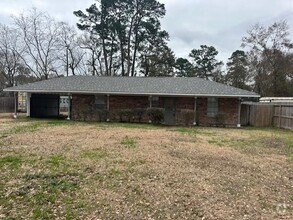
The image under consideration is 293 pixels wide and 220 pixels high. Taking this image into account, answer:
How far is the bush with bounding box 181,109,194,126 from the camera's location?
18.8m

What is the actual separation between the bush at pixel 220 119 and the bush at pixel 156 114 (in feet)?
12.7

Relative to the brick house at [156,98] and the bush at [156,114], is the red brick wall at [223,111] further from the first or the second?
the bush at [156,114]

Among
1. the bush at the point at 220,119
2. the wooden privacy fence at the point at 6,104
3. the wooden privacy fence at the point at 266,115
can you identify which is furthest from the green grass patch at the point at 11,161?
the wooden privacy fence at the point at 6,104

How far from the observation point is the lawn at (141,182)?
4.45 meters

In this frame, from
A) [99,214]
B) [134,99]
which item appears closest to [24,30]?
[134,99]

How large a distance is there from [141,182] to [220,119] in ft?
47.1

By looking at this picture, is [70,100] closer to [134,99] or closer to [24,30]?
[134,99]

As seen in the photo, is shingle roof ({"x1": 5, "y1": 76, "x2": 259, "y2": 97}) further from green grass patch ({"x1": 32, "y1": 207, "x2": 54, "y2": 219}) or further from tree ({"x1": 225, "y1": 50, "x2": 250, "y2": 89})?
tree ({"x1": 225, "y1": 50, "x2": 250, "y2": 89})

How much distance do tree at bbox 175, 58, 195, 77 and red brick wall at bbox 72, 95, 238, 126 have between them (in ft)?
80.0

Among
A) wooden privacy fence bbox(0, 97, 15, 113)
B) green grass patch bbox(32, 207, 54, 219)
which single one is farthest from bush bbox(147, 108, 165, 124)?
wooden privacy fence bbox(0, 97, 15, 113)

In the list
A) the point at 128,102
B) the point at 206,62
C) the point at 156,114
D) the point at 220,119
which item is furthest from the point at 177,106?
the point at 206,62

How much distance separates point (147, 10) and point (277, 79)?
19160 millimetres

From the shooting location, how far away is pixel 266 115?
20.1 m

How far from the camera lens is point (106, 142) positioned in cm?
1042
